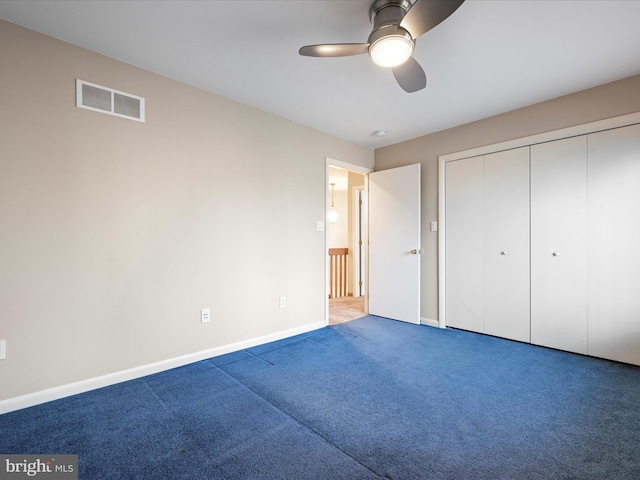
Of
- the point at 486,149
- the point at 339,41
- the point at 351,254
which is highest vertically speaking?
the point at 339,41

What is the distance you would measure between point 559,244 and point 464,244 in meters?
0.89

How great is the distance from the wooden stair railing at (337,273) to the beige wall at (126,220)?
106 inches

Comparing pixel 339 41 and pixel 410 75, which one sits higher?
pixel 339 41

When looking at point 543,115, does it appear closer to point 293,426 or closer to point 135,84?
point 293,426

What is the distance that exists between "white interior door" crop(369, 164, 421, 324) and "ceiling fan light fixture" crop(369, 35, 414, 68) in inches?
86.3

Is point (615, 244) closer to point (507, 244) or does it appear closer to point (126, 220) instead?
point (507, 244)

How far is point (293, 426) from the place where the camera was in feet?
5.62

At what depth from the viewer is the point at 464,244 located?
11.6ft

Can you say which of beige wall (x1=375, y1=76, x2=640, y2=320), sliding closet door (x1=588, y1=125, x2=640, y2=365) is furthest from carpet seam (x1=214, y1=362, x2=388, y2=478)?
sliding closet door (x1=588, y1=125, x2=640, y2=365)

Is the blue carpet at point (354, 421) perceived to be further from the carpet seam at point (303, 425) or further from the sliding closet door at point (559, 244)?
the sliding closet door at point (559, 244)

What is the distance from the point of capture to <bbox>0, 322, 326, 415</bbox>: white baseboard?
1863mm

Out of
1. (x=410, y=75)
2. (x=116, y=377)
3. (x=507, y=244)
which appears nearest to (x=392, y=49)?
(x=410, y=75)

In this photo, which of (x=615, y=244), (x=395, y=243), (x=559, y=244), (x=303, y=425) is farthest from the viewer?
(x=395, y=243)

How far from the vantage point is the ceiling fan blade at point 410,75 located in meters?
1.89
